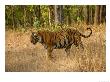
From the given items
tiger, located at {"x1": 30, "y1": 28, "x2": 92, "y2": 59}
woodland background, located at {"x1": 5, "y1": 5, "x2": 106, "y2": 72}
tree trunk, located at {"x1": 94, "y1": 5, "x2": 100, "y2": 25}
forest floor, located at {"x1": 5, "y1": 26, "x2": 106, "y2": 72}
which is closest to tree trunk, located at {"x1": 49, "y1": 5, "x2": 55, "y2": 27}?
woodland background, located at {"x1": 5, "y1": 5, "x2": 106, "y2": 72}

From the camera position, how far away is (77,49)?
636 centimetres

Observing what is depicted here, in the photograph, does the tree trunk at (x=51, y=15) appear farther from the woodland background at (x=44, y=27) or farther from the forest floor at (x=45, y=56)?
the forest floor at (x=45, y=56)

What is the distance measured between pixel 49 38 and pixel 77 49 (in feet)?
0.97

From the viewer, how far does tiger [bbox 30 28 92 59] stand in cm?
636

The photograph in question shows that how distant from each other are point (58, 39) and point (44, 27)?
0.18 metres

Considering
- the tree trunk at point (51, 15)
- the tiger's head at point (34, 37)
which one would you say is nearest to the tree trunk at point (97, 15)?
the tree trunk at point (51, 15)

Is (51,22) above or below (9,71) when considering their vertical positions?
above

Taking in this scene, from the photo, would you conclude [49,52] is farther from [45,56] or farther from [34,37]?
[34,37]

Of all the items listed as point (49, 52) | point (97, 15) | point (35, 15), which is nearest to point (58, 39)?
point (49, 52)

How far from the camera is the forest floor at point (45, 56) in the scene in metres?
6.35

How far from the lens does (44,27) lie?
636cm

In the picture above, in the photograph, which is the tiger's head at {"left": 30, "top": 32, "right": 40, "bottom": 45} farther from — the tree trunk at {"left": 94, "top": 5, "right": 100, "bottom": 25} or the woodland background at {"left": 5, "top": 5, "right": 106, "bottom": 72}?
the tree trunk at {"left": 94, "top": 5, "right": 100, "bottom": 25}
